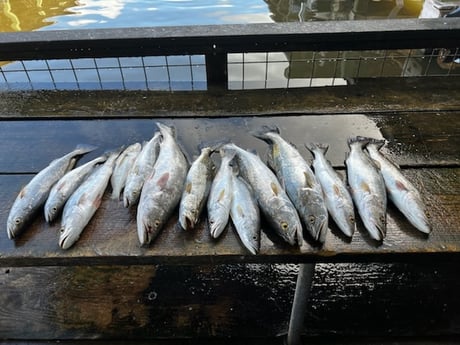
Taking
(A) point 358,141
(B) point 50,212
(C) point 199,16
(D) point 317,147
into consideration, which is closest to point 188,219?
(B) point 50,212

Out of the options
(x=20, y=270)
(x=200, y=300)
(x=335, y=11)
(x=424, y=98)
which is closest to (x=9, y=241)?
(x=20, y=270)

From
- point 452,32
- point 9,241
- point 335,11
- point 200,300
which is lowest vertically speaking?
point 335,11

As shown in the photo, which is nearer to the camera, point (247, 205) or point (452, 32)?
point (247, 205)

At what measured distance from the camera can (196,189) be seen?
1697 mm

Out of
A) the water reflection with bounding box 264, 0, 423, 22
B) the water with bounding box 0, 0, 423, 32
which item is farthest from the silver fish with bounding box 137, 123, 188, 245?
the water reflection with bounding box 264, 0, 423, 22

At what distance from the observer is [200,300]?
7.19ft

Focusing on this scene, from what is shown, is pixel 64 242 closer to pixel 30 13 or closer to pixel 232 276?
pixel 232 276

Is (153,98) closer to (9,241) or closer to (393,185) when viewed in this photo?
(9,241)

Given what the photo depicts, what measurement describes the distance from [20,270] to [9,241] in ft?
3.22

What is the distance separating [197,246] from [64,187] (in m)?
0.80

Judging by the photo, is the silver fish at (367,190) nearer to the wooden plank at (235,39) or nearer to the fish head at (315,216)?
the fish head at (315,216)

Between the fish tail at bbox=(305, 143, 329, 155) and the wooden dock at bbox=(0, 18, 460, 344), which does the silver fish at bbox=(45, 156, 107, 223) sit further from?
the fish tail at bbox=(305, 143, 329, 155)

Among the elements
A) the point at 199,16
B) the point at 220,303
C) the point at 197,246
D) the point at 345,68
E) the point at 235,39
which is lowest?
the point at 345,68

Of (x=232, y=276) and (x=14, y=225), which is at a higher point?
(x=14, y=225)
